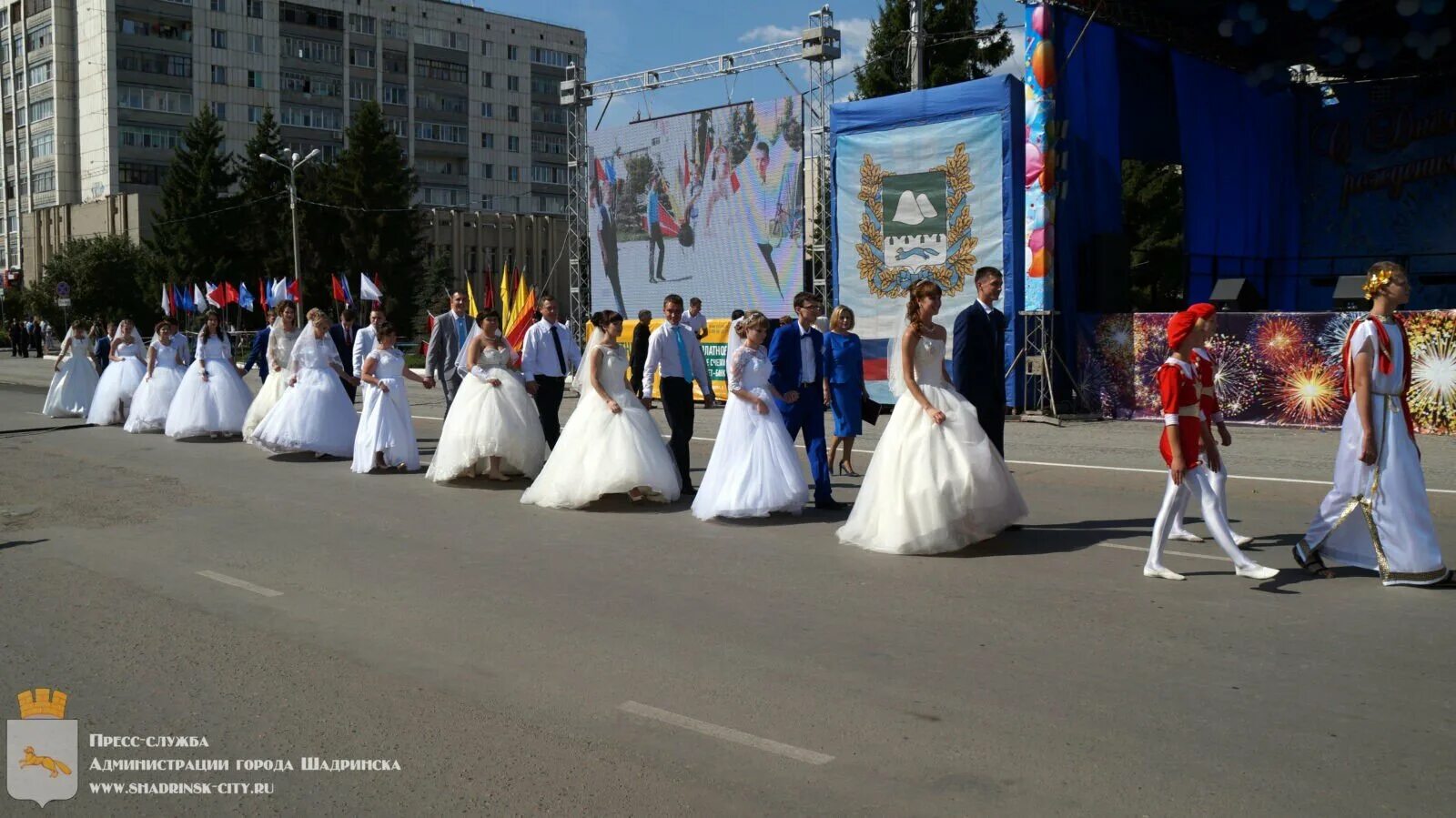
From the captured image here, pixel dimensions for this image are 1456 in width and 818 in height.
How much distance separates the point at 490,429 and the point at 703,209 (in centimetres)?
1632

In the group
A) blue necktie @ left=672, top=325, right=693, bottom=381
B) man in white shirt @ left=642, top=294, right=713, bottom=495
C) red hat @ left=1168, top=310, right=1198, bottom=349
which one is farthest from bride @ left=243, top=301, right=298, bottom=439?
red hat @ left=1168, top=310, right=1198, bottom=349

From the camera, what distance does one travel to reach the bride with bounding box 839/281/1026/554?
8.23 meters

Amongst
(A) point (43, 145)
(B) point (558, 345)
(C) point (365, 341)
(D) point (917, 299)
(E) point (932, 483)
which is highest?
(A) point (43, 145)

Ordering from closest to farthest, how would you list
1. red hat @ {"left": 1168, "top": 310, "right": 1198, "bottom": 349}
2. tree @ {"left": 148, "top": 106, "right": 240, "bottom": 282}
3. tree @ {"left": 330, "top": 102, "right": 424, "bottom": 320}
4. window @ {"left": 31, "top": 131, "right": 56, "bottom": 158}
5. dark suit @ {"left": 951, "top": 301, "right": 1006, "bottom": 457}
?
red hat @ {"left": 1168, "top": 310, "right": 1198, "bottom": 349} → dark suit @ {"left": 951, "top": 301, "right": 1006, "bottom": 457} → tree @ {"left": 330, "top": 102, "right": 424, "bottom": 320} → tree @ {"left": 148, "top": 106, "right": 240, "bottom": 282} → window @ {"left": 31, "top": 131, "right": 56, "bottom": 158}

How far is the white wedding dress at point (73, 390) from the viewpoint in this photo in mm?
20938

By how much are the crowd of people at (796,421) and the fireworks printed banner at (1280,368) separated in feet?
21.2

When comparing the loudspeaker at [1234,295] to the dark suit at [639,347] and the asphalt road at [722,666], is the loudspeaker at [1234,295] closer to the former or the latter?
the dark suit at [639,347]

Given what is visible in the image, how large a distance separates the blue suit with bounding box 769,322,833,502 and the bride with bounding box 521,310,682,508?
47.6 inches

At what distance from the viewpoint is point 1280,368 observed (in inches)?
674

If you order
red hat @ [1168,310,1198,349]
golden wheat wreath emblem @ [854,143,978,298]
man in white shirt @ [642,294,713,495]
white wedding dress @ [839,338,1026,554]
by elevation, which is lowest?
white wedding dress @ [839,338,1026,554]

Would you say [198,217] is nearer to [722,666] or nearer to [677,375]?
[677,375]

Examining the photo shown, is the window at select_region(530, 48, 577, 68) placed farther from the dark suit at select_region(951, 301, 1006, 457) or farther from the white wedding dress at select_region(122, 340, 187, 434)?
the dark suit at select_region(951, 301, 1006, 457)

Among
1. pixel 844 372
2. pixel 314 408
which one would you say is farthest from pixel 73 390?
pixel 844 372

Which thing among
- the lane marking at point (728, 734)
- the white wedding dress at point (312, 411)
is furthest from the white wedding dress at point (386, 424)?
the lane marking at point (728, 734)
